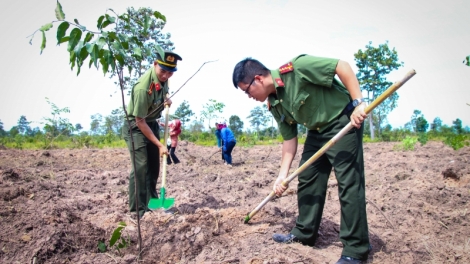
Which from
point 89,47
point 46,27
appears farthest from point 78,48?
point 46,27

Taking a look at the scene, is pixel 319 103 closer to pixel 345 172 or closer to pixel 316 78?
pixel 316 78

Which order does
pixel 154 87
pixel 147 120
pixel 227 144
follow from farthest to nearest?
pixel 227 144
pixel 147 120
pixel 154 87

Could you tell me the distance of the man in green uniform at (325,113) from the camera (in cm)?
251

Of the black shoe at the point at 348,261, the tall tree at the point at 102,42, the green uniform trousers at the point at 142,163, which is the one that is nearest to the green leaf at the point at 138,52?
the tall tree at the point at 102,42

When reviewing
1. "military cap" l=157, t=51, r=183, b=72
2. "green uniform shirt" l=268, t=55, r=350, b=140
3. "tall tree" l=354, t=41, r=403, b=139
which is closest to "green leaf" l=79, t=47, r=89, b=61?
"green uniform shirt" l=268, t=55, r=350, b=140

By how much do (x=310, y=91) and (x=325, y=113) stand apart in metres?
0.20

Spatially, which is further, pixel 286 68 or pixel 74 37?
pixel 286 68

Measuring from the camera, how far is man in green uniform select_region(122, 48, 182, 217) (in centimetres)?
363

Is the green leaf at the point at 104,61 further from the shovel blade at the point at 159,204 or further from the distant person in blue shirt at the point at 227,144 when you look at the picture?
the distant person in blue shirt at the point at 227,144

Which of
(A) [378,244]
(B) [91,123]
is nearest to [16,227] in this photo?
(A) [378,244]

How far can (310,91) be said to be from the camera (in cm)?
263

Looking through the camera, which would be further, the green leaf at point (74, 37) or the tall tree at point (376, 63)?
the tall tree at point (376, 63)

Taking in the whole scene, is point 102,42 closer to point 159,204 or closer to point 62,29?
point 62,29

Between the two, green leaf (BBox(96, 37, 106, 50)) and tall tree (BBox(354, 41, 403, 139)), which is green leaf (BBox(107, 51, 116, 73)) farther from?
tall tree (BBox(354, 41, 403, 139))
